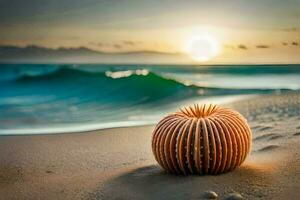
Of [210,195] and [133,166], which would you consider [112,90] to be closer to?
[133,166]

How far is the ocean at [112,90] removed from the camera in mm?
2938

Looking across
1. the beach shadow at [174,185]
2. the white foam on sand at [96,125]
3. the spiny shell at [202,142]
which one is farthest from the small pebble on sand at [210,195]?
the white foam on sand at [96,125]

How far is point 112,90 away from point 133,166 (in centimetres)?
147

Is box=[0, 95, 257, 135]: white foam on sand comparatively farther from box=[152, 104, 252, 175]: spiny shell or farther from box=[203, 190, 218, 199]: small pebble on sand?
box=[203, 190, 218, 199]: small pebble on sand

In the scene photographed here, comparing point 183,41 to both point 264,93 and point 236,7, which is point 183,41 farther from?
point 264,93

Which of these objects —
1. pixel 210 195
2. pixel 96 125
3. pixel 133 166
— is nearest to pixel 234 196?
pixel 210 195

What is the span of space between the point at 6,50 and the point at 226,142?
1.72 m

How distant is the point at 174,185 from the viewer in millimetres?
1760

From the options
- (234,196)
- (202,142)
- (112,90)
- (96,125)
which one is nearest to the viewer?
(234,196)

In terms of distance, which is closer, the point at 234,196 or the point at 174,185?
the point at 234,196

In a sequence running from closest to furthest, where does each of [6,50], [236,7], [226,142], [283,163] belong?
[226,142]
[283,163]
[236,7]
[6,50]

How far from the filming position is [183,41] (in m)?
2.85

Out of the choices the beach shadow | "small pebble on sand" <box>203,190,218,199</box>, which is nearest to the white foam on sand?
the beach shadow

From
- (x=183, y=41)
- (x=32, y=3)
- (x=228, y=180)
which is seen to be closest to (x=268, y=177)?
(x=228, y=180)
